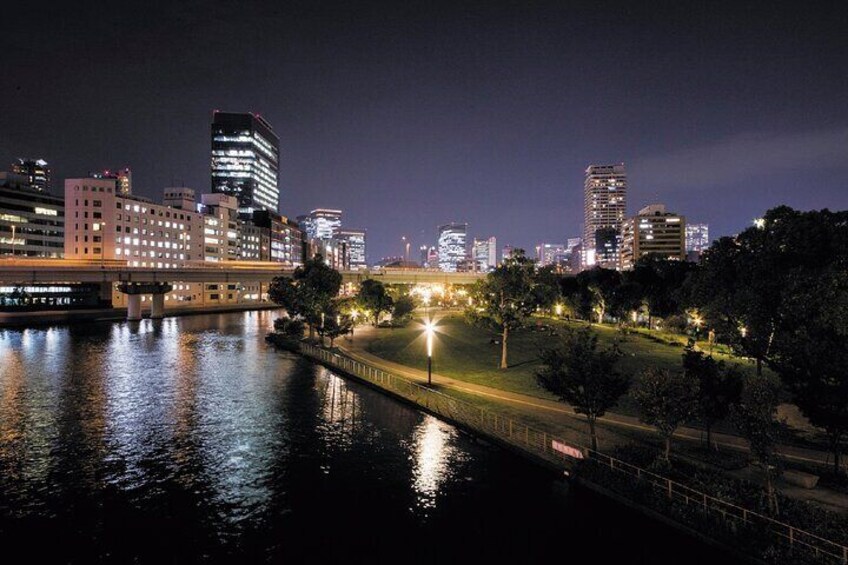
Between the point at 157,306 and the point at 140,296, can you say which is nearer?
the point at 140,296

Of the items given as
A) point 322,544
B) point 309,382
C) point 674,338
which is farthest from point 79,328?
point 674,338

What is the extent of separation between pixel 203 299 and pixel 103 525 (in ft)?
509

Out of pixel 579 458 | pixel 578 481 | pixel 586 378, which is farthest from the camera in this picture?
pixel 586 378

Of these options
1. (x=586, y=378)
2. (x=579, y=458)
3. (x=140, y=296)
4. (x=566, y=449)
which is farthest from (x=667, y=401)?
(x=140, y=296)

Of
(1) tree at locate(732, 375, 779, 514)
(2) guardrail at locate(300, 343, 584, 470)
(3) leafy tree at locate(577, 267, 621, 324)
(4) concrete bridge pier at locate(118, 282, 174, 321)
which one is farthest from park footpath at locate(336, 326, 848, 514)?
(4) concrete bridge pier at locate(118, 282, 174, 321)

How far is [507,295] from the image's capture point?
54.8 meters

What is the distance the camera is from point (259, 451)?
105 ft

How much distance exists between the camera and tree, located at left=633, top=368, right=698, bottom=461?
2541 centimetres

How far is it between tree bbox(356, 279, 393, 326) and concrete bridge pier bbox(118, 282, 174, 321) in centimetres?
4916

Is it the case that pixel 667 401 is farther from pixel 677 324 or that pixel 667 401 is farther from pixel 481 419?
pixel 677 324

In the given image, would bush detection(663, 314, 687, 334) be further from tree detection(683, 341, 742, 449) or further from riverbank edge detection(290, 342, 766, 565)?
tree detection(683, 341, 742, 449)

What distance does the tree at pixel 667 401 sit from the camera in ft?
83.4

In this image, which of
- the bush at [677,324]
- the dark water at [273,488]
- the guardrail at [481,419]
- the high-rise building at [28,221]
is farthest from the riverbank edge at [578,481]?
the high-rise building at [28,221]

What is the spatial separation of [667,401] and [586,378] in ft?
14.0
